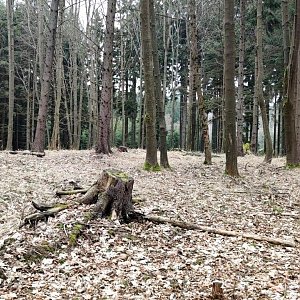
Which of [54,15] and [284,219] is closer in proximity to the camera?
[284,219]

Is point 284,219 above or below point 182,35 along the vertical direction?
below

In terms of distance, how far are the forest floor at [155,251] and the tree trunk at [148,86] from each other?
2472mm

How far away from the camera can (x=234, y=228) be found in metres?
5.27

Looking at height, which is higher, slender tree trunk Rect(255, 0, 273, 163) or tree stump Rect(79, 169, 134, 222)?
slender tree trunk Rect(255, 0, 273, 163)

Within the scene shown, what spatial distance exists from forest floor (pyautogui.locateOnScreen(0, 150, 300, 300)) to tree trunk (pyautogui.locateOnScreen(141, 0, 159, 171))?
247 cm

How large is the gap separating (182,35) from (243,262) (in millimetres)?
28547

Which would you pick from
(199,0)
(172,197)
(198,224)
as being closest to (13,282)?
(198,224)

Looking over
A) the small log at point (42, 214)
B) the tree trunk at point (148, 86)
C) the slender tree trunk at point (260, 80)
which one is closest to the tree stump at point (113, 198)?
the small log at point (42, 214)

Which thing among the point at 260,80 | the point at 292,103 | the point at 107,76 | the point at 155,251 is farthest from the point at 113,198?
the point at 260,80

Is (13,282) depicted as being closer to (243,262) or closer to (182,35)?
(243,262)

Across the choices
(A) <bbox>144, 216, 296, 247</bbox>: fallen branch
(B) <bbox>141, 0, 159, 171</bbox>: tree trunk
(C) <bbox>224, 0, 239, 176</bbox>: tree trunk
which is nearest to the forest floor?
(A) <bbox>144, 216, 296, 247</bbox>: fallen branch

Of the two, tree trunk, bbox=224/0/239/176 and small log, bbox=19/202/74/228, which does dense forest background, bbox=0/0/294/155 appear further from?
small log, bbox=19/202/74/228

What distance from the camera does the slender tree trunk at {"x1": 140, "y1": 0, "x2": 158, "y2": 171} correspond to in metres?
9.31

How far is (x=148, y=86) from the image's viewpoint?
955 cm
